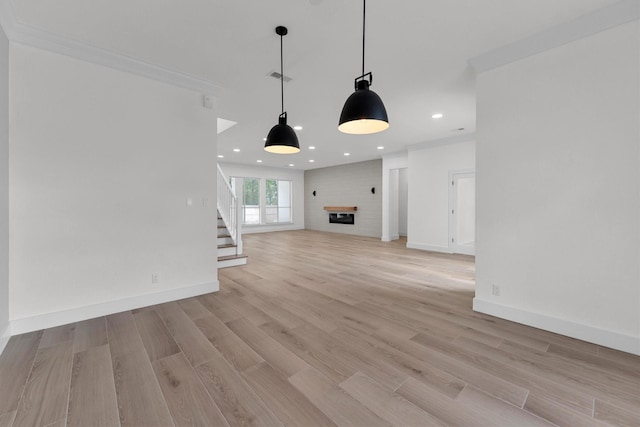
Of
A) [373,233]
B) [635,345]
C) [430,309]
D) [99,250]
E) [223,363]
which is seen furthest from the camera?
[373,233]

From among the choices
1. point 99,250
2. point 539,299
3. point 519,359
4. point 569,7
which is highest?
point 569,7

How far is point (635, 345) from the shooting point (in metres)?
2.17

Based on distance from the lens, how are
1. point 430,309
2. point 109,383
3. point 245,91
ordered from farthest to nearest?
point 245,91 → point 430,309 → point 109,383

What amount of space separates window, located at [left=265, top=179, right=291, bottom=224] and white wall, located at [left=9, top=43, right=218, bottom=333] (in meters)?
8.19

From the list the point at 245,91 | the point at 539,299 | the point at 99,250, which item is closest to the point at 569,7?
the point at 539,299

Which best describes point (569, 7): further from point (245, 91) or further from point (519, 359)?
point (245, 91)

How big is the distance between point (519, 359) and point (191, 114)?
4.38 metres

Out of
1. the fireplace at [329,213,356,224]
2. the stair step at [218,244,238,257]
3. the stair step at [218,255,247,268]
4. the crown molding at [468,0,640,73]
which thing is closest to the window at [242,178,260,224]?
the fireplace at [329,213,356,224]

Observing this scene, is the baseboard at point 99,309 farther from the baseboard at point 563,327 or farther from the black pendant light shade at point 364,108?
the baseboard at point 563,327

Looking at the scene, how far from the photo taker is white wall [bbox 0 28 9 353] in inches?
90.4

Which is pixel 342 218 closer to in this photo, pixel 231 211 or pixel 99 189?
pixel 231 211

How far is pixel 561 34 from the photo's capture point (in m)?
2.50

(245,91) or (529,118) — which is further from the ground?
(245,91)

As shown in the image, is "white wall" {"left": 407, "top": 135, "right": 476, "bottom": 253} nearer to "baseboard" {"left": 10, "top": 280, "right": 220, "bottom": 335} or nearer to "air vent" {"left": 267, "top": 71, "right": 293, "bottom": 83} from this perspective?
"air vent" {"left": 267, "top": 71, "right": 293, "bottom": 83}
